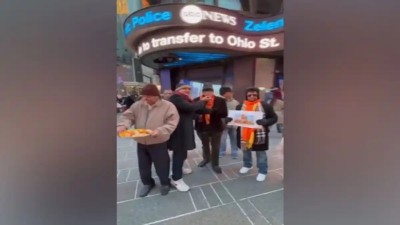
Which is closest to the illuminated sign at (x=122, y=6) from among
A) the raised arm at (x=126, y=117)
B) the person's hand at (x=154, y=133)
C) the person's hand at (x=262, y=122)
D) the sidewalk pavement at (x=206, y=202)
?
the raised arm at (x=126, y=117)

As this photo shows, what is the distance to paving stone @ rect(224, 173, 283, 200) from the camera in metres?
1.01

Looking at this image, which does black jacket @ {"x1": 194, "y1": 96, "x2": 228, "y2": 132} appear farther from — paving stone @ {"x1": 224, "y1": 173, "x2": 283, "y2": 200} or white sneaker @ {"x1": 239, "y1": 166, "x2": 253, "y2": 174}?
paving stone @ {"x1": 224, "y1": 173, "x2": 283, "y2": 200}

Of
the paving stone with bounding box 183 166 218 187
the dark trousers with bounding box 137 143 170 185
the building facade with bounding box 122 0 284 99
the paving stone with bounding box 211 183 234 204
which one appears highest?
the building facade with bounding box 122 0 284 99

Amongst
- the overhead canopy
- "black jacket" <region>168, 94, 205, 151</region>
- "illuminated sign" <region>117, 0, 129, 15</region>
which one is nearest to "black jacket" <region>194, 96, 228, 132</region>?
"black jacket" <region>168, 94, 205, 151</region>

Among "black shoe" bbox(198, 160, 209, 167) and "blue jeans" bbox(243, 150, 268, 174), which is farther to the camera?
"black shoe" bbox(198, 160, 209, 167)

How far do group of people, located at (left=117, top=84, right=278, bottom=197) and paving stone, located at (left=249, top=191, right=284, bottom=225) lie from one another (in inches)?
8.1

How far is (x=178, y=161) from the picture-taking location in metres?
1.48

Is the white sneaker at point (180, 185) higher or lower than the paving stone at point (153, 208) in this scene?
lower

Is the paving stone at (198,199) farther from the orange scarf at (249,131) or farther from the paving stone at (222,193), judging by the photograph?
the orange scarf at (249,131)

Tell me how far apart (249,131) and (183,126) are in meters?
0.52

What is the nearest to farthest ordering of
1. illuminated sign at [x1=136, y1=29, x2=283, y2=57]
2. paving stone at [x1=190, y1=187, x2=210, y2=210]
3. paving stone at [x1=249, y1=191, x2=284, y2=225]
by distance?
paving stone at [x1=249, y1=191, x2=284, y2=225] < paving stone at [x1=190, y1=187, x2=210, y2=210] < illuminated sign at [x1=136, y1=29, x2=283, y2=57]

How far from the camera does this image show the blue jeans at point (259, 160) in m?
1.30
